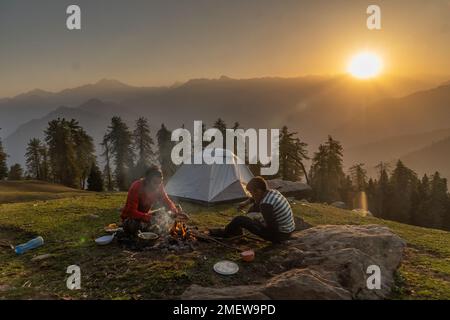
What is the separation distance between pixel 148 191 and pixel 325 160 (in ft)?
147

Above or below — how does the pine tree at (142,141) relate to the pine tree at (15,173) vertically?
above

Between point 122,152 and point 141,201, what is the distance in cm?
4572

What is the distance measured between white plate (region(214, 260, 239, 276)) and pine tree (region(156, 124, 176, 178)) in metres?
45.7

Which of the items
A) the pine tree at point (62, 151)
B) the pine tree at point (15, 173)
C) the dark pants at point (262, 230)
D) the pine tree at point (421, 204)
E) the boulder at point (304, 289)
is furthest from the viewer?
the pine tree at point (15, 173)

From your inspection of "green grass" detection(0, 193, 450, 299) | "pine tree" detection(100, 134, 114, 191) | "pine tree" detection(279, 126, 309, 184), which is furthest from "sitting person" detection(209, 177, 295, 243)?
"pine tree" detection(100, 134, 114, 191)

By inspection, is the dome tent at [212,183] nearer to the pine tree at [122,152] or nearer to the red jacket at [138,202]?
the red jacket at [138,202]

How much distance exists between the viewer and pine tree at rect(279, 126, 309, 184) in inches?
1857

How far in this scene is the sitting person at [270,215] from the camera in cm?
873

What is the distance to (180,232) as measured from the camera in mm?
9789

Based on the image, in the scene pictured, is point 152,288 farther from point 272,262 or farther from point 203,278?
point 272,262

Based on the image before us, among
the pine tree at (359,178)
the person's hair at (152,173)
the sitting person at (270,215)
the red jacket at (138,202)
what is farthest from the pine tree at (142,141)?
the sitting person at (270,215)

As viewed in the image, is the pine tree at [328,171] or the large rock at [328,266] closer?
the large rock at [328,266]

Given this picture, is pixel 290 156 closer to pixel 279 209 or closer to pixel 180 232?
pixel 180 232

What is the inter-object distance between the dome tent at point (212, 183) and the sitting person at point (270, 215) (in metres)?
9.06
